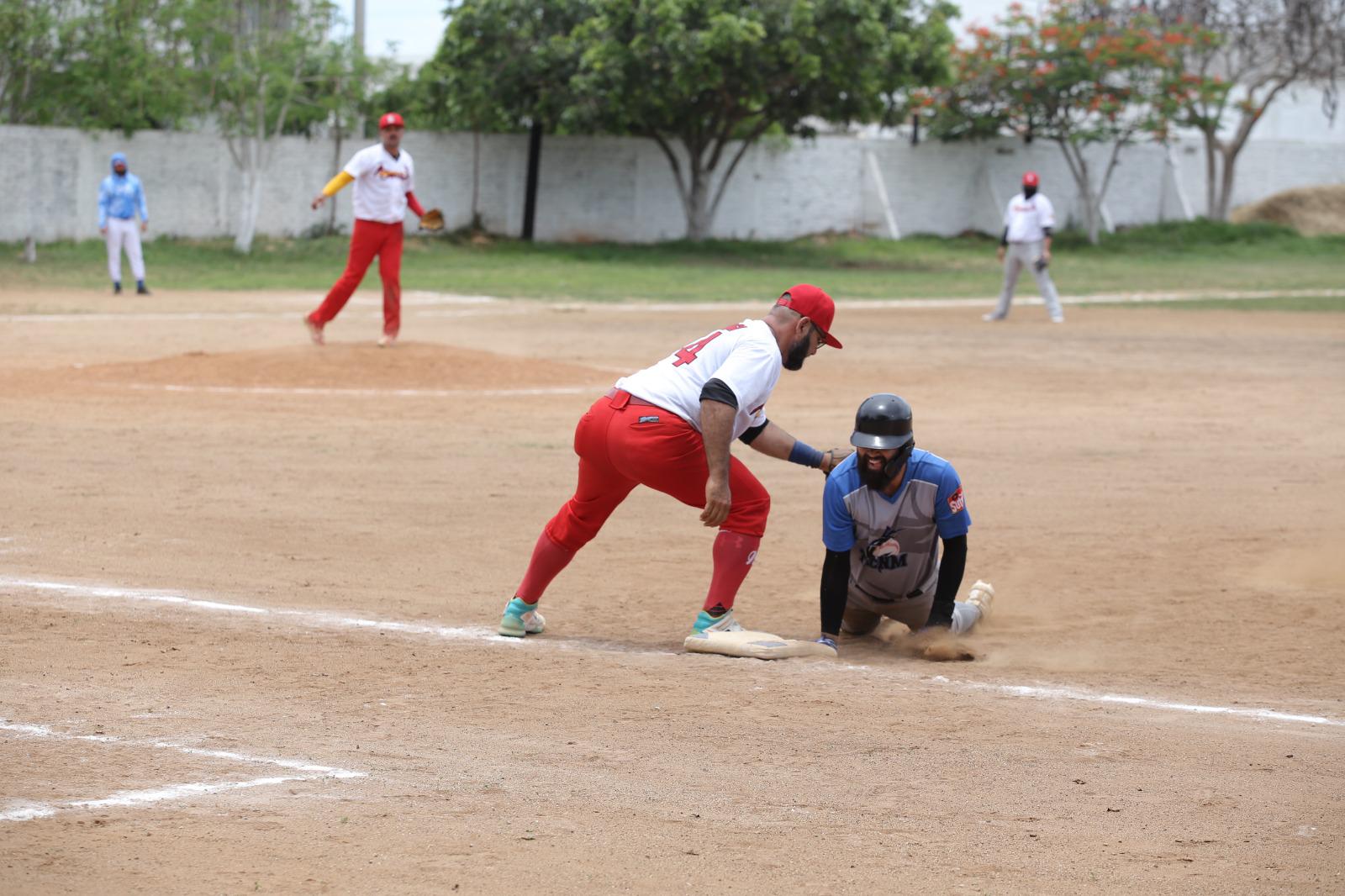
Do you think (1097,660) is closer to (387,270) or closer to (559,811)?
(559,811)

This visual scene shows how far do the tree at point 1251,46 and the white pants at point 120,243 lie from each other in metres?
27.3

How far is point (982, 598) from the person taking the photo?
7.59 meters

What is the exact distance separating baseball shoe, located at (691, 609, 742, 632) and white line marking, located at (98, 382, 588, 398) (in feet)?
27.0

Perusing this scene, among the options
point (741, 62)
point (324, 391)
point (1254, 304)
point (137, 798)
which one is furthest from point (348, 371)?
point (741, 62)

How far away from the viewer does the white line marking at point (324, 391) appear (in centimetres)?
1478

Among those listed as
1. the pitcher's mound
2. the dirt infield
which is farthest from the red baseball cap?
the pitcher's mound

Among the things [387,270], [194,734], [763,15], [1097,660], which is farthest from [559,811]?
[763,15]

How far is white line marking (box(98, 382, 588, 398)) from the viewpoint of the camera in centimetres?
1478

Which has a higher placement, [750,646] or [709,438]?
[709,438]

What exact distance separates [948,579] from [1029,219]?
56.6 ft

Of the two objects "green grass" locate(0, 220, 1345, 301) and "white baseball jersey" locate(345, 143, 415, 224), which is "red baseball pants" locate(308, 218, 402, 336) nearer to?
"white baseball jersey" locate(345, 143, 415, 224)

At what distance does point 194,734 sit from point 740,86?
3117 cm

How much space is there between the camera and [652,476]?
21.9 ft

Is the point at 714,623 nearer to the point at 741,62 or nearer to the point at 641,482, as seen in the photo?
the point at 641,482
